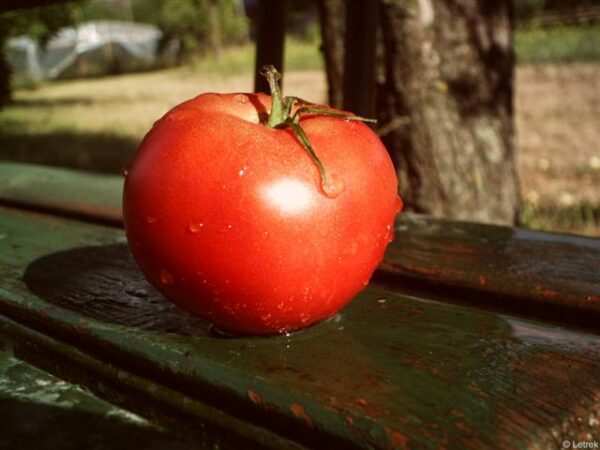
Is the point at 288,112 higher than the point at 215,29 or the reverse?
the reverse

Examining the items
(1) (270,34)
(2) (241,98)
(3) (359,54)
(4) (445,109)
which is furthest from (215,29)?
(2) (241,98)

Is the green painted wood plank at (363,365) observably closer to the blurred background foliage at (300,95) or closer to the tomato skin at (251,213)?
the tomato skin at (251,213)

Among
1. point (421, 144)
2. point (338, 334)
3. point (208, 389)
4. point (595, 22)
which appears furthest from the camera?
point (595, 22)

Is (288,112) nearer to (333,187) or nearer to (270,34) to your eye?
(333,187)

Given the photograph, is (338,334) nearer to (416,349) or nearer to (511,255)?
(416,349)

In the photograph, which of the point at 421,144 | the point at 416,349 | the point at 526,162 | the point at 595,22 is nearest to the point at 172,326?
the point at 416,349

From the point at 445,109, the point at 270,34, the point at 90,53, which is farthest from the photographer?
the point at 90,53

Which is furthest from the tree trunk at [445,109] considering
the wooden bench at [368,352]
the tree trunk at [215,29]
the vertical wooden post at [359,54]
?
the tree trunk at [215,29]
